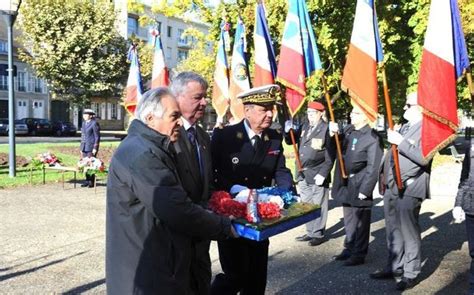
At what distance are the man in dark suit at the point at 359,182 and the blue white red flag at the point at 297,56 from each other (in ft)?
2.74

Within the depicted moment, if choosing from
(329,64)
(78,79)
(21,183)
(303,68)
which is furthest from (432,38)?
(78,79)

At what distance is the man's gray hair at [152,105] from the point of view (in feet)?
9.35

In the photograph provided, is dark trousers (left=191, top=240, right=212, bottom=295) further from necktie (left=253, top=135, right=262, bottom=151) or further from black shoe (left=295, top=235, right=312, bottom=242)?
black shoe (left=295, top=235, right=312, bottom=242)

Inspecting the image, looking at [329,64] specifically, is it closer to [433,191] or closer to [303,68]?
[433,191]

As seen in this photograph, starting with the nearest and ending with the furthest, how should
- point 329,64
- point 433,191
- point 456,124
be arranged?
1. point 456,124
2. point 433,191
3. point 329,64

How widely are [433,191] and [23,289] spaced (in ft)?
33.3

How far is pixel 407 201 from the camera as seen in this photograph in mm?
5395

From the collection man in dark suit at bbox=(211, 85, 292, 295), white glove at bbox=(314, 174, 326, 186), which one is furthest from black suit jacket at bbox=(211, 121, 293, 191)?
white glove at bbox=(314, 174, 326, 186)

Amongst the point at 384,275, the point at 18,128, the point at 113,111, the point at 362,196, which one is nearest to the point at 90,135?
the point at 362,196

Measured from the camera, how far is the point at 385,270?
5598 mm

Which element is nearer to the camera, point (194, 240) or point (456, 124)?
point (194, 240)

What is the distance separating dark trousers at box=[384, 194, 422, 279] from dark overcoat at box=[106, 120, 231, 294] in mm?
3272

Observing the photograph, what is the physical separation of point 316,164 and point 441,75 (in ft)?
8.81

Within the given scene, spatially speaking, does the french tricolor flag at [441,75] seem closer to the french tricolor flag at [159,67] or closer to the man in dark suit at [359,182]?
the man in dark suit at [359,182]
